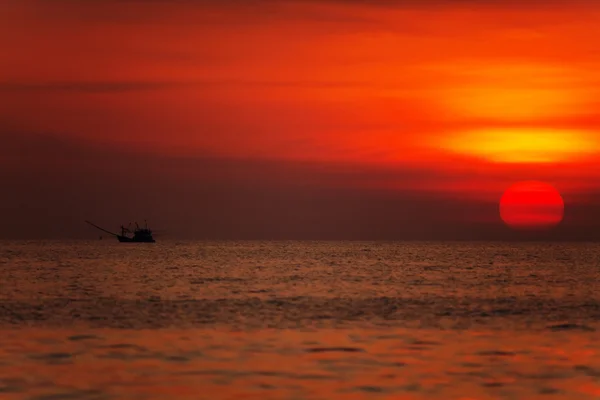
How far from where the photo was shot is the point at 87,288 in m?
83.8

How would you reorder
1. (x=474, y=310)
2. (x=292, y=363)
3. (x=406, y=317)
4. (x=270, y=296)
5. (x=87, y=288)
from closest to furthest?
1. (x=292, y=363)
2. (x=406, y=317)
3. (x=474, y=310)
4. (x=270, y=296)
5. (x=87, y=288)

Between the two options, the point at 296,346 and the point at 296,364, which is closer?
the point at 296,364

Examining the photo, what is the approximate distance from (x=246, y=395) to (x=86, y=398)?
465cm

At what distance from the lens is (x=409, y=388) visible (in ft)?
97.5

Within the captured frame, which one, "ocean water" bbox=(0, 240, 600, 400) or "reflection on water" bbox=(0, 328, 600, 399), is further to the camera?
"ocean water" bbox=(0, 240, 600, 400)

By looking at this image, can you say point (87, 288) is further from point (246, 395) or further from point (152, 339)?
point (246, 395)

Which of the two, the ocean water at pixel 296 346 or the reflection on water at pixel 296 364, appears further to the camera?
the ocean water at pixel 296 346

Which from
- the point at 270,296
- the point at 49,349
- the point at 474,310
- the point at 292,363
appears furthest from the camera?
the point at 270,296

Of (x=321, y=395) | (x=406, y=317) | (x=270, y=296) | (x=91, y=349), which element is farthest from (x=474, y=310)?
(x=321, y=395)

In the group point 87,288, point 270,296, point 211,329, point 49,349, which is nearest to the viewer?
point 49,349

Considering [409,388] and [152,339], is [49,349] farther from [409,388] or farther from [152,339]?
[409,388]

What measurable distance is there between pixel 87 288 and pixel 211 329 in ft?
128

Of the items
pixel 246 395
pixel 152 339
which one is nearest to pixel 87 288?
pixel 152 339

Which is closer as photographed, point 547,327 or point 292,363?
point 292,363
